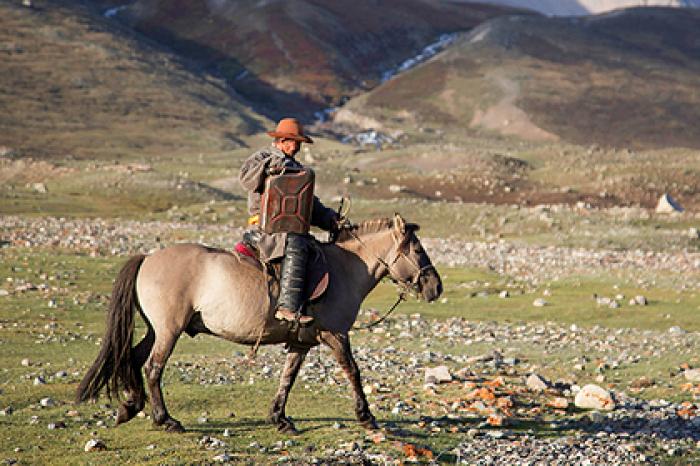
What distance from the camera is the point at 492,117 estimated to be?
114 meters

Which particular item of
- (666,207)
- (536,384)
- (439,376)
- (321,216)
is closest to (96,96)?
(666,207)

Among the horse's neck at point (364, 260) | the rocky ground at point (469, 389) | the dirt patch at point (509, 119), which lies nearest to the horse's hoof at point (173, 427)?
the rocky ground at point (469, 389)

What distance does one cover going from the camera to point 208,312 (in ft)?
38.9

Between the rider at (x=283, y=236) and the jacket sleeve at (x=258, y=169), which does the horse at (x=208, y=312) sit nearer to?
the rider at (x=283, y=236)

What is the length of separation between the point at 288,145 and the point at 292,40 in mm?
140894

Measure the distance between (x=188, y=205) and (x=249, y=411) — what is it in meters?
42.2

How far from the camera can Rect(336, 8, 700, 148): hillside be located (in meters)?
110

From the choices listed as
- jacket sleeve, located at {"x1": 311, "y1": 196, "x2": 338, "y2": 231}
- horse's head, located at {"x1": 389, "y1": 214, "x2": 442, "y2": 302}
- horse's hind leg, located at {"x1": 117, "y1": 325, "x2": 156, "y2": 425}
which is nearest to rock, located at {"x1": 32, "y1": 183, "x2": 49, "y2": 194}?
horse's hind leg, located at {"x1": 117, "y1": 325, "x2": 156, "y2": 425}

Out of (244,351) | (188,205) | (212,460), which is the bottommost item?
(188,205)

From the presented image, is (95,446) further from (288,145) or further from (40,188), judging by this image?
(40,188)

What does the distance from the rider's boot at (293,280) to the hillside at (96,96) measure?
65312mm

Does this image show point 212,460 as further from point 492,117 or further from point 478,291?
point 492,117

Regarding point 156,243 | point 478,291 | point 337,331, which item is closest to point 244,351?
point 337,331

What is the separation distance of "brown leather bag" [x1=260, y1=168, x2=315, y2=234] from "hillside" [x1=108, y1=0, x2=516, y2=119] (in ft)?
358
